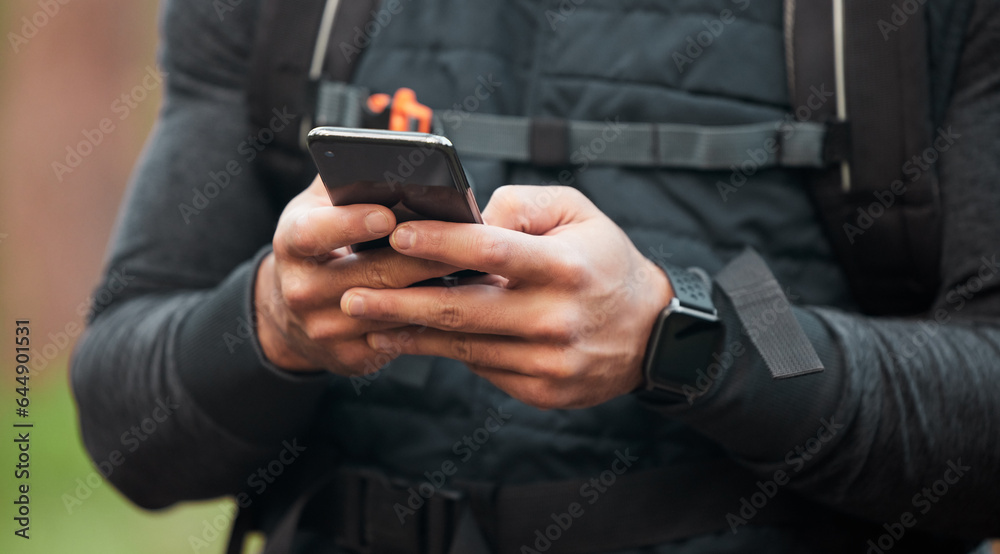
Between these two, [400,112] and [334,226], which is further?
[400,112]

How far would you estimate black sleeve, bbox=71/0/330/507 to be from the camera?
2.92 ft

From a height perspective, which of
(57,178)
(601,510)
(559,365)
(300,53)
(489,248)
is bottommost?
(57,178)

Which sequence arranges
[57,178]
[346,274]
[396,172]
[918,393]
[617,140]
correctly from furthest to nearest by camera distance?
[57,178]
[617,140]
[918,393]
[346,274]
[396,172]

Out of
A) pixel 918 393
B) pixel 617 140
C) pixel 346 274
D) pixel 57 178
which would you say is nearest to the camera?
pixel 346 274

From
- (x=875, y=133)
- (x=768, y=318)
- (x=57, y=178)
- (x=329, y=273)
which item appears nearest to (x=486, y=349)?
(x=329, y=273)

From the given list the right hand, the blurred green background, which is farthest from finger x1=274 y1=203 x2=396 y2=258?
the blurred green background

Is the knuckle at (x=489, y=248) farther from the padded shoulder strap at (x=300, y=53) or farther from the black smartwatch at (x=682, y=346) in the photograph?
the padded shoulder strap at (x=300, y=53)

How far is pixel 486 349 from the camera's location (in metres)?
0.69

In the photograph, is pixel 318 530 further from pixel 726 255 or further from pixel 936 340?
pixel 936 340

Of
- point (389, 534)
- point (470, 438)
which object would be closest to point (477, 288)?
point (470, 438)

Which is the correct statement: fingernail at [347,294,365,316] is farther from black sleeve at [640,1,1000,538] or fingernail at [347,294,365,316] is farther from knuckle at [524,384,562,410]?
black sleeve at [640,1,1000,538]

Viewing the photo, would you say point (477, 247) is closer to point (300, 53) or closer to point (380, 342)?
point (380, 342)

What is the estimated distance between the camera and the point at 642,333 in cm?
71

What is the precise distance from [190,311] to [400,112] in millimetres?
391
